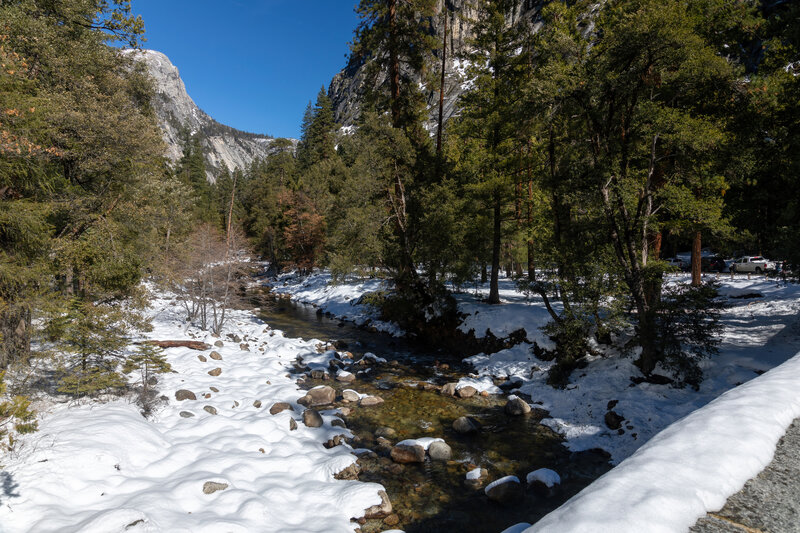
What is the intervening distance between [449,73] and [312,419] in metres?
20.8

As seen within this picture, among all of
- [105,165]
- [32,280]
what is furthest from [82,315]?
[105,165]

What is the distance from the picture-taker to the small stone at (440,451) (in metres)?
8.10

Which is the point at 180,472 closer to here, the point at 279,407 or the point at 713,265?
the point at 279,407

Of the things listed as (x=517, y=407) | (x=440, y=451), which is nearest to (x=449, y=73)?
(x=517, y=407)

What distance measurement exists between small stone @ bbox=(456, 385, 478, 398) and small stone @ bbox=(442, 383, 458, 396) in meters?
0.17

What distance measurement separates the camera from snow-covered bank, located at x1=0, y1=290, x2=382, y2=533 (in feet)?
15.5

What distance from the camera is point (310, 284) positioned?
36.3 m

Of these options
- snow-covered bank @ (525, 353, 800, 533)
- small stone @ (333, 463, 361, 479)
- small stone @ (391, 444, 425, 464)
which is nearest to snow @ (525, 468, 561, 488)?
small stone @ (391, 444, 425, 464)

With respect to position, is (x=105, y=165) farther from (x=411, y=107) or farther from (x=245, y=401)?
(x=411, y=107)

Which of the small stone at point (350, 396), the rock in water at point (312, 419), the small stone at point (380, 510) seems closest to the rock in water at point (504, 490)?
the small stone at point (380, 510)

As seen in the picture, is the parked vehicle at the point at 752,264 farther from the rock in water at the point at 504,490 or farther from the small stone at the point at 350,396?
the small stone at the point at 350,396

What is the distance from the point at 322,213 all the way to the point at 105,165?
28864 millimetres

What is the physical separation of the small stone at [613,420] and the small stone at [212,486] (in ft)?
29.2

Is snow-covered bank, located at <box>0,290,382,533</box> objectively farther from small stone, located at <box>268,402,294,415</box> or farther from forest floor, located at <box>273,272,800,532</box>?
forest floor, located at <box>273,272,800,532</box>
